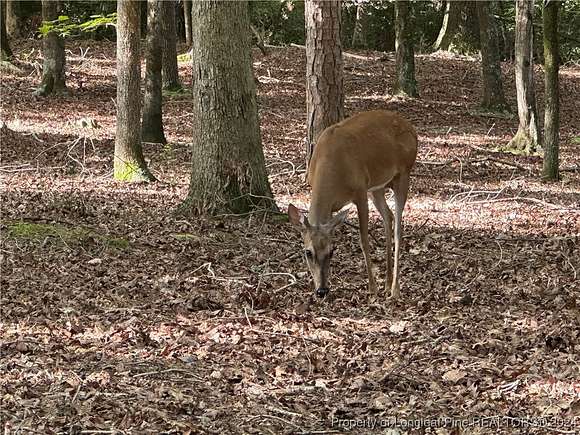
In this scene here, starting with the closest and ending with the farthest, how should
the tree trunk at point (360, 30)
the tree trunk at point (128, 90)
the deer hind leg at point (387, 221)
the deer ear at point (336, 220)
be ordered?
the deer ear at point (336, 220)
the deer hind leg at point (387, 221)
the tree trunk at point (128, 90)
the tree trunk at point (360, 30)

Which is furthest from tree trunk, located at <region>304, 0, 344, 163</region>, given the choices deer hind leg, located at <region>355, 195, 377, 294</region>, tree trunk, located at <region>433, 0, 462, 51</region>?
tree trunk, located at <region>433, 0, 462, 51</region>

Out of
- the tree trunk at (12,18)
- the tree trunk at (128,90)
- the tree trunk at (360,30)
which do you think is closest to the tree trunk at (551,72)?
the tree trunk at (128,90)

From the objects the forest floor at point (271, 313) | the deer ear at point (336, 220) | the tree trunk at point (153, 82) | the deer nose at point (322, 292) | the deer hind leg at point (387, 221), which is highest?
the tree trunk at point (153, 82)

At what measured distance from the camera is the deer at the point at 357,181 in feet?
26.5

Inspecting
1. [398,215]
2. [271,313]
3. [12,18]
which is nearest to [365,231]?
[398,215]

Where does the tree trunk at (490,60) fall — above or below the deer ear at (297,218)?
above

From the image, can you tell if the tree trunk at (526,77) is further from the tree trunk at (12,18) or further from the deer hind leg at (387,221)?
the tree trunk at (12,18)

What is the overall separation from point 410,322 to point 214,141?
4.12 metres

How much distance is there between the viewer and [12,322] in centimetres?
737

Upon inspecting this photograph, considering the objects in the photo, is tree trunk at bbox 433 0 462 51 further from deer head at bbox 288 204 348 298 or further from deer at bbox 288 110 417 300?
deer head at bbox 288 204 348 298

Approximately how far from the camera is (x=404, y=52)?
2280 cm

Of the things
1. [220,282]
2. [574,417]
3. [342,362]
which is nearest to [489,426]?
[574,417]

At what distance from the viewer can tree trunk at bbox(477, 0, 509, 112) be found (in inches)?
871

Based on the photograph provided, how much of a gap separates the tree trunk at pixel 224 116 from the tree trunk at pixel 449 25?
19.4m
